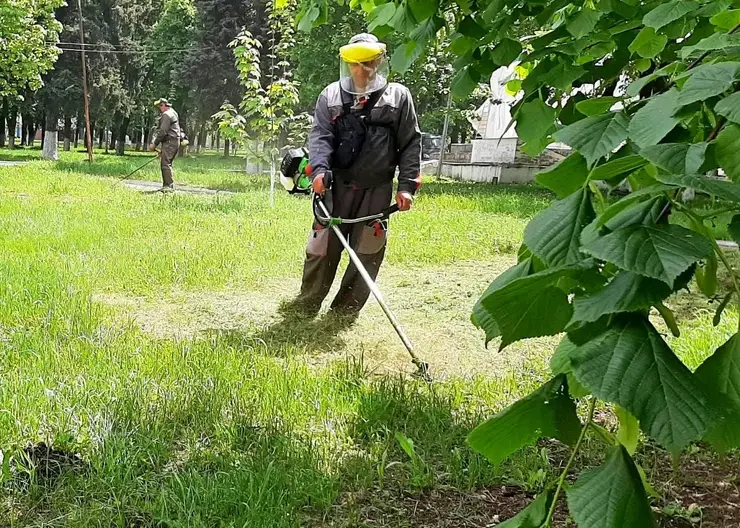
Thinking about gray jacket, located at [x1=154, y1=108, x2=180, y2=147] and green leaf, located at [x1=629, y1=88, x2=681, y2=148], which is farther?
gray jacket, located at [x1=154, y1=108, x2=180, y2=147]

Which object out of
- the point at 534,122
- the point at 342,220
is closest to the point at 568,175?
the point at 534,122

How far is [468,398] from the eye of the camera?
139 inches

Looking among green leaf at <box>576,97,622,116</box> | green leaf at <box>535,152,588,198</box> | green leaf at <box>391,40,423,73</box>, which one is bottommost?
green leaf at <box>535,152,588,198</box>

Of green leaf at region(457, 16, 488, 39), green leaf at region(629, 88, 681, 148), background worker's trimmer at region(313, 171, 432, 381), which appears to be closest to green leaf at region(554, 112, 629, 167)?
green leaf at region(629, 88, 681, 148)

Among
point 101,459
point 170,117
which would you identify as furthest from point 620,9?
point 170,117

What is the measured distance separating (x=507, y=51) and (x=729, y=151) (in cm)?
160

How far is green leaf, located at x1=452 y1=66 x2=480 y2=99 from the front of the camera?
248cm

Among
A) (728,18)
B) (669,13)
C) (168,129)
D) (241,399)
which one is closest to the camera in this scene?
(728,18)

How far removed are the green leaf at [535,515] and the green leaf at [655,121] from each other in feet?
1.47

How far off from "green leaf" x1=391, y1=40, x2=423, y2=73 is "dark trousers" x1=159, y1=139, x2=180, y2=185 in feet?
40.0

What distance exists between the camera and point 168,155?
14.0 m

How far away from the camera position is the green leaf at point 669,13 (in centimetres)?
144

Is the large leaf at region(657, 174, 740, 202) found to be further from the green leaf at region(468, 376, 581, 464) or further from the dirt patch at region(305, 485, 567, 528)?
the dirt patch at region(305, 485, 567, 528)

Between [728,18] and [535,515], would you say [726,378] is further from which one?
[728,18]
